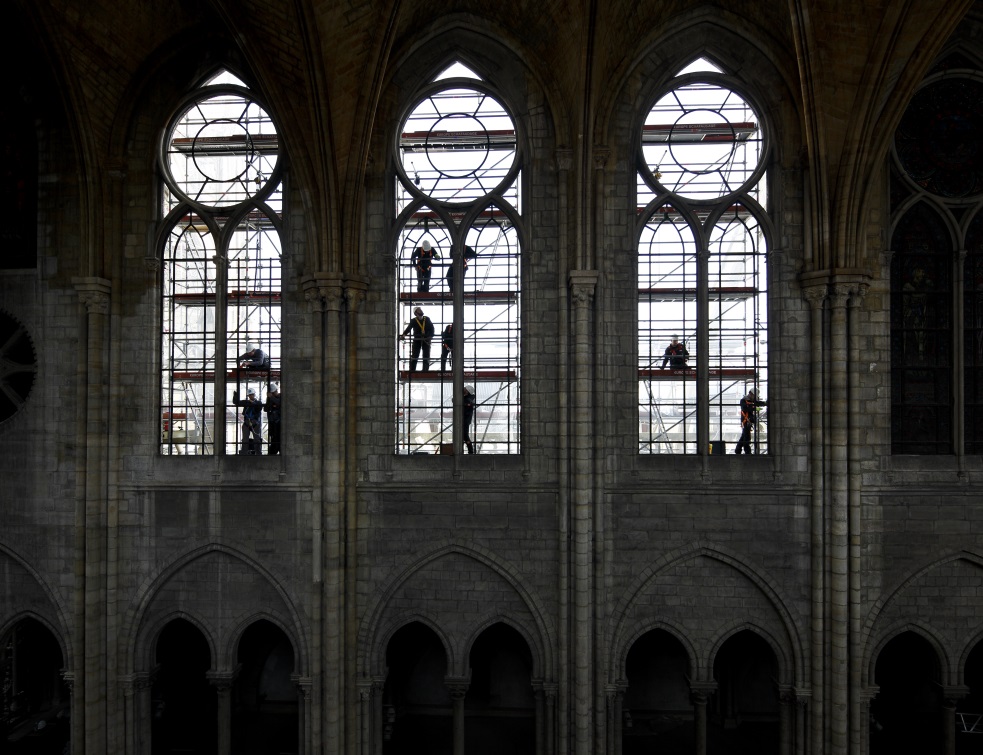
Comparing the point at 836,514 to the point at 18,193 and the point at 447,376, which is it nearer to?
the point at 447,376

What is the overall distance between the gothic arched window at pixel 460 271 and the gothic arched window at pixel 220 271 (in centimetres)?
219

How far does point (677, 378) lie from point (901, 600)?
467 centimetres

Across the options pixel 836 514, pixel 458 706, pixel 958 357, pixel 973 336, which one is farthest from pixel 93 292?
pixel 973 336

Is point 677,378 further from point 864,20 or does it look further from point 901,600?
point 864,20

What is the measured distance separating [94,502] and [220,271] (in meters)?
4.08

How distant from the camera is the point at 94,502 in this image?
10070mm

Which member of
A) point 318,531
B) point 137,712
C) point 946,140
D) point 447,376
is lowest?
point 137,712

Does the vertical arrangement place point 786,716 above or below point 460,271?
below

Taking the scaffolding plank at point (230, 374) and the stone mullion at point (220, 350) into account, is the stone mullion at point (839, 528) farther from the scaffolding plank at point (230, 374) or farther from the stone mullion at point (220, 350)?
the stone mullion at point (220, 350)

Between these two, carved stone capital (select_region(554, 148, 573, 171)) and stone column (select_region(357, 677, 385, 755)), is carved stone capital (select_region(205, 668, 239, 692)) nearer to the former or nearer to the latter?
stone column (select_region(357, 677, 385, 755))

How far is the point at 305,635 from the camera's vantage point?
32.4ft

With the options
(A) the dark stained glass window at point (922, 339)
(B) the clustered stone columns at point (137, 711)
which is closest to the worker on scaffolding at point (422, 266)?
(A) the dark stained glass window at point (922, 339)

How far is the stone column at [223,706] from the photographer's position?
395 inches

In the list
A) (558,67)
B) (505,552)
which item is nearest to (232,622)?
(505,552)
